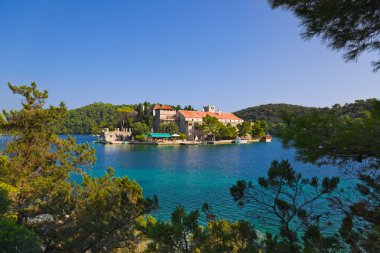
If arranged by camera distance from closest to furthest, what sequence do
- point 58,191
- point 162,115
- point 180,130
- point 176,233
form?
point 176,233
point 58,191
point 180,130
point 162,115

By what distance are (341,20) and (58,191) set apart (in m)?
5.99

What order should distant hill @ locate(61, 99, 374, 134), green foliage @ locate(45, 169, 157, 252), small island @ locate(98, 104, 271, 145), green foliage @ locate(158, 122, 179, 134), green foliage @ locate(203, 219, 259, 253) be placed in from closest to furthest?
green foliage @ locate(203, 219, 259, 253)
green foliage @ locate(45, 169, 157, 252)
small island @ locate(98, 104, 271, 145)
green foliage @ locate(158, 122, 179, 134)
distant hill @ locate(61, 99, 374, 134)

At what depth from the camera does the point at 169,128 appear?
5625 cm

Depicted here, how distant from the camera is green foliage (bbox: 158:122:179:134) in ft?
183

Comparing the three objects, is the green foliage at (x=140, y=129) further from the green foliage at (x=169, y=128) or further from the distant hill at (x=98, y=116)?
the distant hill at (x=98, y=116)

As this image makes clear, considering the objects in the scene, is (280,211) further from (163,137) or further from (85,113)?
(85,113)

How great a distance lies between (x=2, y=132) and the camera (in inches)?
254

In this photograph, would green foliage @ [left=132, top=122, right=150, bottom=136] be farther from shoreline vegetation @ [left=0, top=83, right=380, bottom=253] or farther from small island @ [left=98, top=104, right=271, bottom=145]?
shoreline vegetation @ [left=0, top=83, right=380, bottom=253]

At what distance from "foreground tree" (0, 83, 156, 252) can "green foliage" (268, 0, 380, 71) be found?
387cm

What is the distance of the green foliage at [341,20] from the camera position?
259cm

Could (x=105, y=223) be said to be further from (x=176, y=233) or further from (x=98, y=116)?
(x=98, y=116)

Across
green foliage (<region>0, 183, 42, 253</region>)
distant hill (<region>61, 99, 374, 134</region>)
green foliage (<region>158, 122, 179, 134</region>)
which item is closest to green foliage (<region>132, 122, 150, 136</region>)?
green foliage (<region>158, 122, 179, 134</region>)

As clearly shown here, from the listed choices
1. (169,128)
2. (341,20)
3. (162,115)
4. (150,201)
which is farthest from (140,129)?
(341,20)

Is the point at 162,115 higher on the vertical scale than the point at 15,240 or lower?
higher
